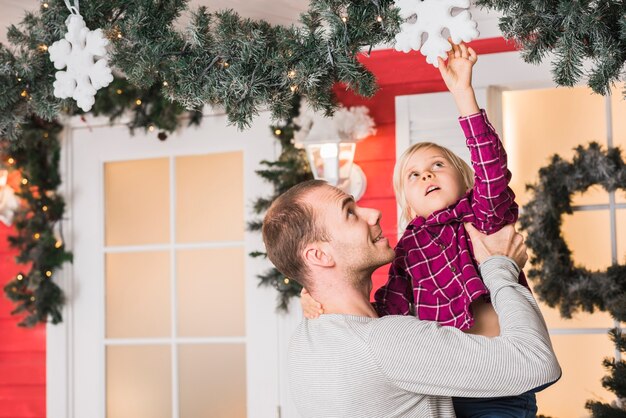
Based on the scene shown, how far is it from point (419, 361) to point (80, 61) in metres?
1.33

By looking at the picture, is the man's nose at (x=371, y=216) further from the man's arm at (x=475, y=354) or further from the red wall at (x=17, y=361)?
the red wall at (x=17, y=361)

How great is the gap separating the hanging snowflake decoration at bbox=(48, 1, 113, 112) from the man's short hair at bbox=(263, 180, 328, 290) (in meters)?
0.73

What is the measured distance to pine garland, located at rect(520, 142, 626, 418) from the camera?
423cm

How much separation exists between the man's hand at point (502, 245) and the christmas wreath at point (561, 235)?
2.37 metres

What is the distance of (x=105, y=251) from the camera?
16.5 feet

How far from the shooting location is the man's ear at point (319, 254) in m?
1.98

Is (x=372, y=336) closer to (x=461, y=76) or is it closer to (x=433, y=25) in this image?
(x=461, y=76)

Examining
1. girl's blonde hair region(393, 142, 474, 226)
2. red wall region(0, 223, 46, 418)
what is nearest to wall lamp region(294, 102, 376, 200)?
girl's blonde hair region(393, 142, 474, 226)

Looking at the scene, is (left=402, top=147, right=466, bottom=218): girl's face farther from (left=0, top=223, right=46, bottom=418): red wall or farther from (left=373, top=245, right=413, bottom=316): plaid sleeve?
(left=0, top=223, right=46, bottom=418): red wall

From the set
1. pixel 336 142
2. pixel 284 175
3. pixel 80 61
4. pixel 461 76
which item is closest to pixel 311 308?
pixel 461 76

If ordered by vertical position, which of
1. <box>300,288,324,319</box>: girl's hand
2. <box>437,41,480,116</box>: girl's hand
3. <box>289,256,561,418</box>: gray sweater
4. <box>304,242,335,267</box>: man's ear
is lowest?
<box>289,256,561,418</box>: gray sweater

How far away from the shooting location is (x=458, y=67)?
1.96 metres

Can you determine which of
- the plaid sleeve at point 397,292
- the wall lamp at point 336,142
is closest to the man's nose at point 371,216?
the plaid sleeve at point 397,292

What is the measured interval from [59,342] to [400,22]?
11.5 feet
